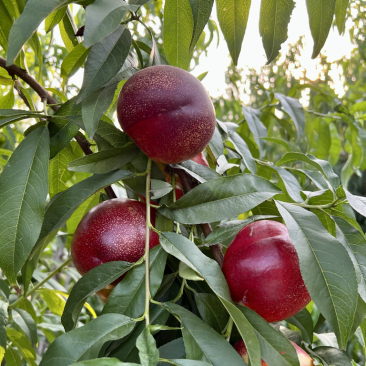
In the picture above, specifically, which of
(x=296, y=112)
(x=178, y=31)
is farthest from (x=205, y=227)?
(x=296, y=112)

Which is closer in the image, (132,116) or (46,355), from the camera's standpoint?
(46,355)

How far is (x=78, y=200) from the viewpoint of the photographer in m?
0.42

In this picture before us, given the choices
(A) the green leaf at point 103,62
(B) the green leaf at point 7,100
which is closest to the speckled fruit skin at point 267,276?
(A) the green leaf at point 103,62

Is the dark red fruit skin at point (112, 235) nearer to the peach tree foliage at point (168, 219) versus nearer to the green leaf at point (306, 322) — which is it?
the peach tree foliage at point (168, 219)

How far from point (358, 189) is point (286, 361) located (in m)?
3.57

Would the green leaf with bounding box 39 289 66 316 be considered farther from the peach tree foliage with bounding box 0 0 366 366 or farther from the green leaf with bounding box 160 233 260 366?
the green leaf with bounding box 160 233 260 366

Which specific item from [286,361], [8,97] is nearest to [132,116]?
[286,361]

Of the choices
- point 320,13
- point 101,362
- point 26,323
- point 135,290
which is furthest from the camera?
point 26,323

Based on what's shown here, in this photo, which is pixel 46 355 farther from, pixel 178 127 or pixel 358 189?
pixel 358 189

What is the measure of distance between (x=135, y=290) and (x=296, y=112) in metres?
0.65

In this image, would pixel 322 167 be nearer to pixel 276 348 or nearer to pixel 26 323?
pixel 276 348

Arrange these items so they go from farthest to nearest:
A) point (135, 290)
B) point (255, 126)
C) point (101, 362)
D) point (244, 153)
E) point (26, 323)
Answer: point (255, 126) < point (26, 323) < point (244, 153) < point (135, 290) < point (101, 362)

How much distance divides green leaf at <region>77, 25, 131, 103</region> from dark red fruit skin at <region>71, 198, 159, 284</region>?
0.43 ft

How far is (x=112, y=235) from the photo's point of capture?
44cm
